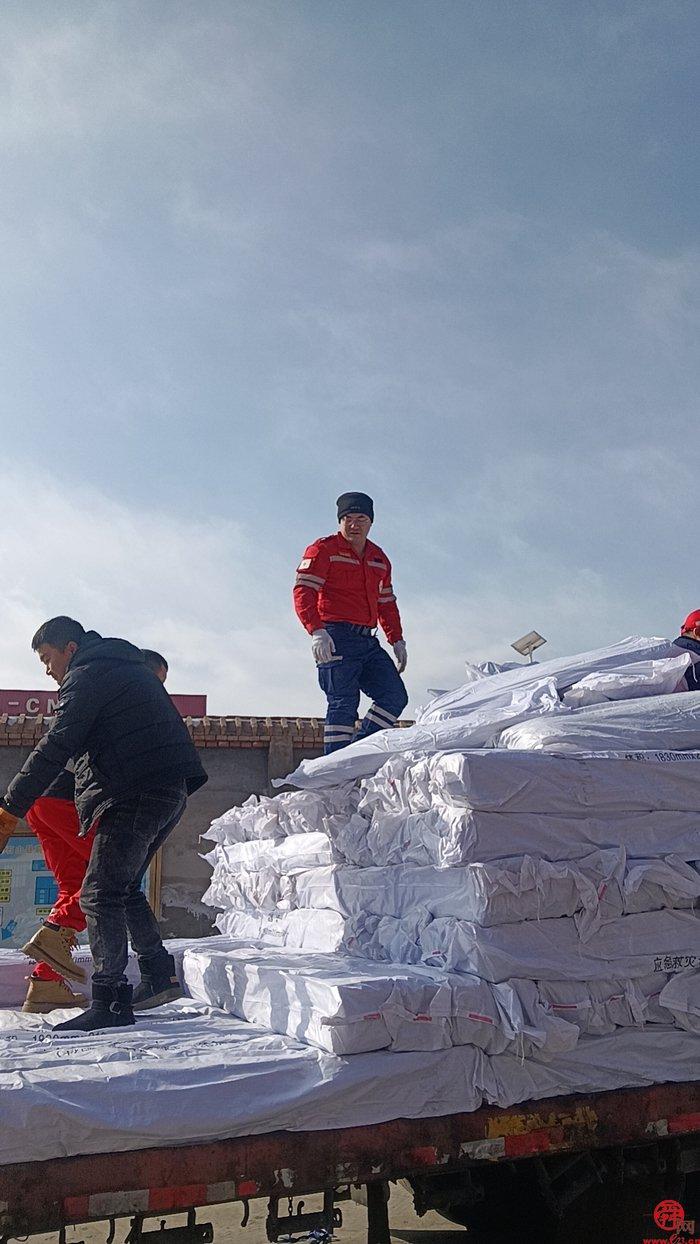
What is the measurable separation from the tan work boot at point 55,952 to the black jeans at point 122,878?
25 centimetres

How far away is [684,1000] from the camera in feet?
10.1

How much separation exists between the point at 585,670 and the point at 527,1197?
6.61 ft

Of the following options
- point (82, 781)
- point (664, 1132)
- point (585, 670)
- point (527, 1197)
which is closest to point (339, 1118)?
point (664, 1132)

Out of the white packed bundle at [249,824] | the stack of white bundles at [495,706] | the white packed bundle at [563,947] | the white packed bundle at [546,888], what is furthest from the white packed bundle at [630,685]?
the white packed bundle at [249,824]

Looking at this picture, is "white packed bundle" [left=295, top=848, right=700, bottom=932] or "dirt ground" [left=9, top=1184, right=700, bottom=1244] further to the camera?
"dirt ground" [left=9, top=1184, right=700, bottom=1244]

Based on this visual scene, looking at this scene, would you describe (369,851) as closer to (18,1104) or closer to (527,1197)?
(527,1197)

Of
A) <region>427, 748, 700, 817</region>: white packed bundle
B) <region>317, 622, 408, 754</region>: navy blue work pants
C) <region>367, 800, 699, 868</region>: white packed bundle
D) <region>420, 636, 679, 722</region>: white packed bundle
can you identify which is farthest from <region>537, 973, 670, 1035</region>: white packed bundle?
<region>317, 622, 408, 754</region>: navy blue work pants

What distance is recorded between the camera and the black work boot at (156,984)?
380cm

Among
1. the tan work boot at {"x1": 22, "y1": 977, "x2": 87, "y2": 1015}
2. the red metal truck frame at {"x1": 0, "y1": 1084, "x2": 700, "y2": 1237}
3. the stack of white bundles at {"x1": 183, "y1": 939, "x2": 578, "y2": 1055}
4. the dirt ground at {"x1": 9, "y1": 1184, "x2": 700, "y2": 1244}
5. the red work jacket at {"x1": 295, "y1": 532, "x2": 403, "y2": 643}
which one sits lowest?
the dirt ground at {"x1": 9, "y1": 1184, "x2": 700, "y2": 1244}

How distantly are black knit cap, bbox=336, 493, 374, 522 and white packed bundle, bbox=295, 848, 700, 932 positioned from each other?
8.57ft

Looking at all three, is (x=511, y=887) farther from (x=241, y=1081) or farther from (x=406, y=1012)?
(x=241, y=1081)

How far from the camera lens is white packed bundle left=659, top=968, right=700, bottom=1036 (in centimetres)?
307

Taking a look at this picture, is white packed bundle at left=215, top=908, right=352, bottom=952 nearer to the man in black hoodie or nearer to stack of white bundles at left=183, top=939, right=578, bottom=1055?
stack of white bundles at left=183, top=939, right=578, bottom=1055

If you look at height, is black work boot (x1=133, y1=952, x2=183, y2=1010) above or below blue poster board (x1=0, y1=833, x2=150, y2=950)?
below
